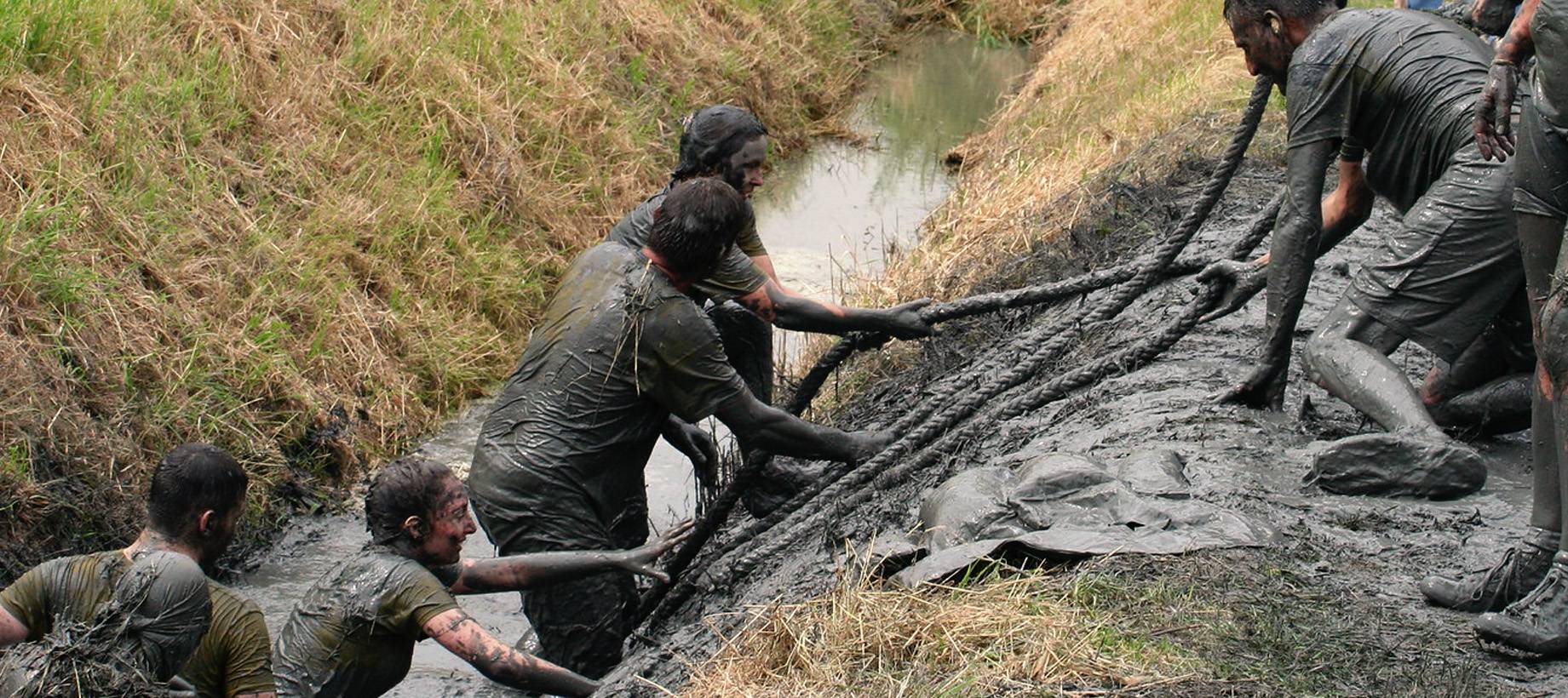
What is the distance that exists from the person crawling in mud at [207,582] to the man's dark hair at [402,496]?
394 millimetres

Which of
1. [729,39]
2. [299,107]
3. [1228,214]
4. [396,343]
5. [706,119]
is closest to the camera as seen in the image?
[706,119]

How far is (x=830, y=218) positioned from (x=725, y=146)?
632cm

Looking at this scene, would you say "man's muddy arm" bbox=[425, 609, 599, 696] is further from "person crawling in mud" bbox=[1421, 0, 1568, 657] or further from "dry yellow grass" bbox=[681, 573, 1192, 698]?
"person crawling in mud" bbox=[1421, 0, 1568, 657]

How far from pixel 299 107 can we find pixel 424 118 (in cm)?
90

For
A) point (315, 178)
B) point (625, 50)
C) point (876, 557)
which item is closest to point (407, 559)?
point (876, 557)

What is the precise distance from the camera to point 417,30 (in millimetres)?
11445

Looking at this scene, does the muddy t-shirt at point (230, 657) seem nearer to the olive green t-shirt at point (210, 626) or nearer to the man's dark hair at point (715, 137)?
the olive green t-shirt at point (210, 626)

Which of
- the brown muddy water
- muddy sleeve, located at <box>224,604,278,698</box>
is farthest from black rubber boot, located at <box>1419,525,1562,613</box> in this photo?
the brown muddy water

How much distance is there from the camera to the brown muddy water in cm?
746

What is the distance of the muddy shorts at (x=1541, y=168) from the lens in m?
4.18

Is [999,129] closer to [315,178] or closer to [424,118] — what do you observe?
[424,118]

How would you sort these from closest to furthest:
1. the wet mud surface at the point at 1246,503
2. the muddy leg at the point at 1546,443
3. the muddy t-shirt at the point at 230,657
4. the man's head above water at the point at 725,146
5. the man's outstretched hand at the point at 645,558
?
the muddy leg at the point at 1546,443 < the wet mud surface at the point at 1246,503 < the muddy t-shirt at the point at 230,657 < the man's outstretched hand at the point at 645,558 < the man's head above water at the point at 725,146

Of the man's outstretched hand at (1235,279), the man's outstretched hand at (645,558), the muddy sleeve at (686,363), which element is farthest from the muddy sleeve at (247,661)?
the man's outstretched hand at (1235,279)

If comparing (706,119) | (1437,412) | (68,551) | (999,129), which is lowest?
(999,129)
